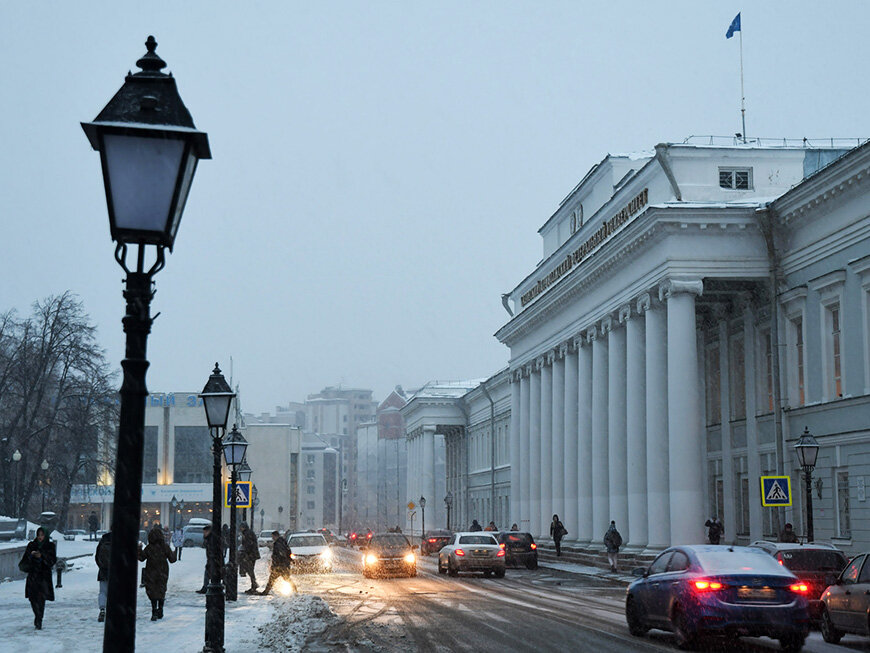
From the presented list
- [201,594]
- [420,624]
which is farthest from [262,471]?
[420,624]

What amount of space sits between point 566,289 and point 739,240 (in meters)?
14.0

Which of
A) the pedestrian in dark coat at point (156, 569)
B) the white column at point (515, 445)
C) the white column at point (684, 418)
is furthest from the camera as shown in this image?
the white column at point (515, 445)

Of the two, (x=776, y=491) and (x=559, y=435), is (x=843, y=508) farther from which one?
(x=559, y=435)

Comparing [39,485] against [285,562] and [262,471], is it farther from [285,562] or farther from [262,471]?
[262,471]

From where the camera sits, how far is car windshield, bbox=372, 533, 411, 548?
3797cm

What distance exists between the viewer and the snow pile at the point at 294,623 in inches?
664

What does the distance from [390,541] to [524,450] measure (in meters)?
26.0

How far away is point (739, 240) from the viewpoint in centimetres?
3756

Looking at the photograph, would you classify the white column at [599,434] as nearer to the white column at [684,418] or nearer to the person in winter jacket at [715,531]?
the white column at [684,418]

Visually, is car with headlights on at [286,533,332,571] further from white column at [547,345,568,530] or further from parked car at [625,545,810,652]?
parked car at [625,545,810,652]

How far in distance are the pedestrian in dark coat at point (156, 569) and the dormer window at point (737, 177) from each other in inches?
964

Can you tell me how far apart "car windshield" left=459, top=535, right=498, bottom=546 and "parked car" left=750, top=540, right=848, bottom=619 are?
1991cm

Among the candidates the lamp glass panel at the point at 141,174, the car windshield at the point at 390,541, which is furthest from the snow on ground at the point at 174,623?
the lamp glass panel at the point at 141,174

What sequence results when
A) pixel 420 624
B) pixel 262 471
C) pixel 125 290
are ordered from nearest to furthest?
pixel 125 290 → pixel 420 624 → pixel 262 471
